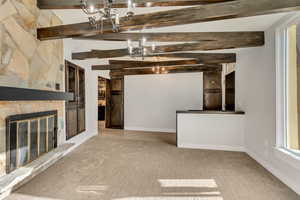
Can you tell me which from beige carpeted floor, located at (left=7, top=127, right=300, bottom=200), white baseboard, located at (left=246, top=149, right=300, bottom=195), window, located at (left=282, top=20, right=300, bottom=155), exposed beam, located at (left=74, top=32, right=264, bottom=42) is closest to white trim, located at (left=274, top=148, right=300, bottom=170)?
window, located at (left=282, top=20, right=300, bottom=155)

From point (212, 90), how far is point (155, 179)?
489 centimetres

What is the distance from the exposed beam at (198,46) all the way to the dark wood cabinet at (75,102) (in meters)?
0.42

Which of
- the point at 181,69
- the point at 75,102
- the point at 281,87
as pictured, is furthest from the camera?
the point at 181,69

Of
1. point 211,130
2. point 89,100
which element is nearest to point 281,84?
point 211,130

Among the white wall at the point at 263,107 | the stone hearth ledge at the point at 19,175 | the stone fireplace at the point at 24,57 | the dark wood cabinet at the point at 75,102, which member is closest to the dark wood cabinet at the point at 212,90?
the white wall at the point at 263,107

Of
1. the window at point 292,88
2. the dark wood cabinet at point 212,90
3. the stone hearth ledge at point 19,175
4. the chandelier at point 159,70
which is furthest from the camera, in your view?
the chandelier at point 159,70

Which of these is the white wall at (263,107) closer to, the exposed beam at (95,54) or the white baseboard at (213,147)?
the white baseboard at (213,147)

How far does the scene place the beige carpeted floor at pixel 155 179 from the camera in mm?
2270

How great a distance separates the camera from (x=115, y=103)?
7.49 metres

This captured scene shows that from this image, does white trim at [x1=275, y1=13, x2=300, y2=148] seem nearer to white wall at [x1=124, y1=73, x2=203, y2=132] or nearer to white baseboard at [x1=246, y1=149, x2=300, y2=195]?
white baseboard at [x1=246, y1=149, x2=300, y2=195]

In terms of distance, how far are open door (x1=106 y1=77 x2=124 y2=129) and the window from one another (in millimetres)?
5693

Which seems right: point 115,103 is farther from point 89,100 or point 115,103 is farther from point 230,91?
point 230,91

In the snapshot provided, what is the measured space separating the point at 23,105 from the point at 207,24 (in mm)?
3238

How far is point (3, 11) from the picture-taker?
Result: 83.7 inches
